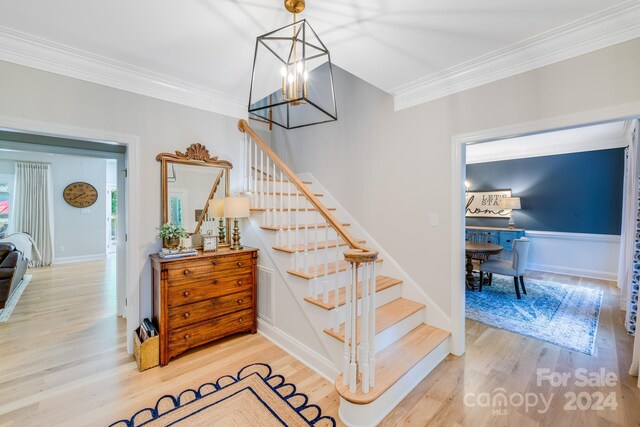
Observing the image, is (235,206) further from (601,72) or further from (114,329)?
(601,72)

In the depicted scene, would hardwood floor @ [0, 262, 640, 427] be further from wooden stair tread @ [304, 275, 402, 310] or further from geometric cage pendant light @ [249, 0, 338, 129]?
geometric cage pendant light @ [249, 0, 338, 129]

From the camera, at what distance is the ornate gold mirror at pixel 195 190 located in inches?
107

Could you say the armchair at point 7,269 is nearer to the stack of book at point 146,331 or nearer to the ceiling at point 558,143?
the stack of book at point 146,331

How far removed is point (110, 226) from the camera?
7.53 m

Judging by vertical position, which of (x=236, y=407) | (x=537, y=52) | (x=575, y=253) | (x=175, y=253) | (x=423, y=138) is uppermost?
(x=537, y=52)

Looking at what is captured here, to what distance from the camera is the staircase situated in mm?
1699

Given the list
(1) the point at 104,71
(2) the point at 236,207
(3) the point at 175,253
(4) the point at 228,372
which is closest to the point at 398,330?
(4) the point at 228,372

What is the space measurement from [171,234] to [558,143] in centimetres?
680

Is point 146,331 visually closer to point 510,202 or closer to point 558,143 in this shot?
point 510,202

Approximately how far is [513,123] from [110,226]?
9408 millimetres

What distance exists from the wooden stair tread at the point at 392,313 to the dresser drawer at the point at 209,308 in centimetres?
109

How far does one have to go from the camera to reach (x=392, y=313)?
98.9 inches

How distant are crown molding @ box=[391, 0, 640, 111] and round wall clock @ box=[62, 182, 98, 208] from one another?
802 centimetres

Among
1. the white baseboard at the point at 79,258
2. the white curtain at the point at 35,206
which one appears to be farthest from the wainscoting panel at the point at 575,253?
the white curtain at the point at 35,206
